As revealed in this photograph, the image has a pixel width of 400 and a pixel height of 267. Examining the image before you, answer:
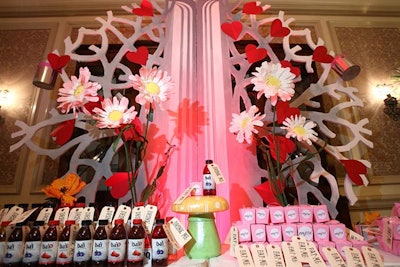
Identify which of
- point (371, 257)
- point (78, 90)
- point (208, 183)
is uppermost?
point (78, 90)

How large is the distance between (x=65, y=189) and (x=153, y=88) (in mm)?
618

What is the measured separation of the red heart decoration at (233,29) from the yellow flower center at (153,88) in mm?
648

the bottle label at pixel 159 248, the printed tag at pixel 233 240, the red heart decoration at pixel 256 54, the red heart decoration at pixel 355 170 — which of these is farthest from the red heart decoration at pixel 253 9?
the bottle label at pixel 159 248

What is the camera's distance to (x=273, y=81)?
1.12 meters

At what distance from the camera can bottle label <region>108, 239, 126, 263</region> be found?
0.78m

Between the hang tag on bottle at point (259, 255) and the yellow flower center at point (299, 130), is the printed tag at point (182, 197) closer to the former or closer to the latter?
the hang tag on bottle at point (259, 255)

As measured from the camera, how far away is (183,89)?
55.9 inches

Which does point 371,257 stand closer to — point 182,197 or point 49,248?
point 182,197

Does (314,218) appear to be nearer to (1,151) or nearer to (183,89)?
(183,89)

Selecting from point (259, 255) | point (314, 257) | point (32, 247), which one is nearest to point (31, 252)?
point (32, 247)

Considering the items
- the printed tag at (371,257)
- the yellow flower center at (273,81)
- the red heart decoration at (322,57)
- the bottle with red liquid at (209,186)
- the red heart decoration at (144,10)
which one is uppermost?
the red heart decoration at (144,10)

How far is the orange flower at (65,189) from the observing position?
1.14 m

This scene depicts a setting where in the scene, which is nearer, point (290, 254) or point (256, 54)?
point (290, 254)

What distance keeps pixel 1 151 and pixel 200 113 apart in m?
1.71
